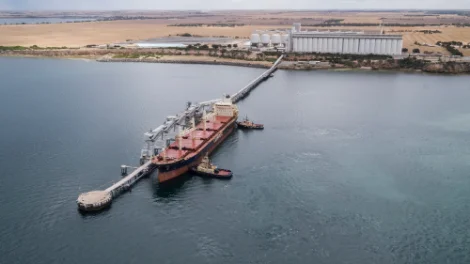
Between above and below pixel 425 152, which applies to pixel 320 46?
above

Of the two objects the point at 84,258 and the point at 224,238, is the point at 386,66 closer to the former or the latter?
the point at 224,238

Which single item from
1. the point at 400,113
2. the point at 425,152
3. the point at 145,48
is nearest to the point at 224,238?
the point at 425,152

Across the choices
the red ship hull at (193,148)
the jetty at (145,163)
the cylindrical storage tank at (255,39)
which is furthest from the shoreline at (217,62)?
the red ship hull at (193,148)

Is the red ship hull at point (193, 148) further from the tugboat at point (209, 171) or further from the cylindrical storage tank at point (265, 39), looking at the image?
the cylindrical storage tank at point (265, 39)

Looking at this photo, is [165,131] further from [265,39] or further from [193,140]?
[265,39]

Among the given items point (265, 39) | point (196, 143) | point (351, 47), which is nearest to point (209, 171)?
point (196, 143)

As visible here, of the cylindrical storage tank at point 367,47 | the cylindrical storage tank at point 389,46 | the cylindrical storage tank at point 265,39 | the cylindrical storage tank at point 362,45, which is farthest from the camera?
the cylindrical storage tank at point 265,39
